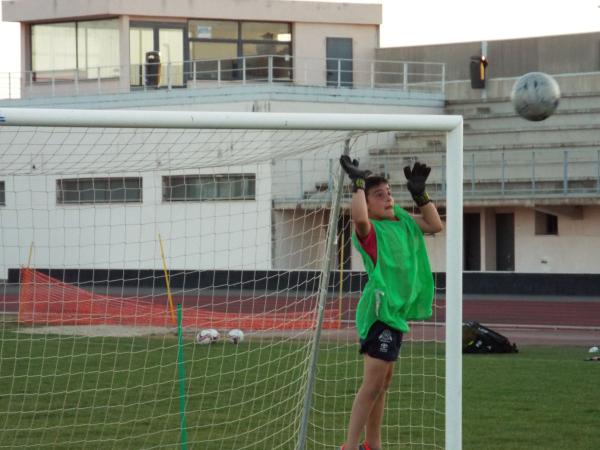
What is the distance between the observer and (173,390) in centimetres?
1253

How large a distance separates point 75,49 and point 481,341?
24205 mm

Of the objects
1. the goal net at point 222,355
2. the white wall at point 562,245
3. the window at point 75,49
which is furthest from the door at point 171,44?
the goal net at point 222,355

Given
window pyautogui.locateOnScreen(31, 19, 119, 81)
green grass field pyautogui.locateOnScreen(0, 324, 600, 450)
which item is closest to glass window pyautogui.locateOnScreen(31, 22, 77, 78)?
window pyautogui.locateOnScreen(31, 19, 119, 81)

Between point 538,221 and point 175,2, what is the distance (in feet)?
45.1

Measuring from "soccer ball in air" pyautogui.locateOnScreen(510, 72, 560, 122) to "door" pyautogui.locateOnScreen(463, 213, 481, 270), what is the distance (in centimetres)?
1075

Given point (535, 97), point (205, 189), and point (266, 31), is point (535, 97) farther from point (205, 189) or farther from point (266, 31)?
point (266, 31)

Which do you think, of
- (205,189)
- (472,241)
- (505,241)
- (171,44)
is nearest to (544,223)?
(505,241)

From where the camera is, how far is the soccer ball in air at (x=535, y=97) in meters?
20.8

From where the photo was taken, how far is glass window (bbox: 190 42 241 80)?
38062 millimetres

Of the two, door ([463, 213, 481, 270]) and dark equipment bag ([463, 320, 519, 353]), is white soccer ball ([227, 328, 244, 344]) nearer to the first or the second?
dark equipment bag ([463, 320, 519, 353])

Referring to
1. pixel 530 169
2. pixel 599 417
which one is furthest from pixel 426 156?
pixel 599 417

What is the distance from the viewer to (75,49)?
3838cm

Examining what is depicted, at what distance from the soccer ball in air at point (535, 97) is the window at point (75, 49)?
61.1 feet

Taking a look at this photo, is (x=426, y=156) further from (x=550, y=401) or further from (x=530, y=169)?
(x=550, y=401)
